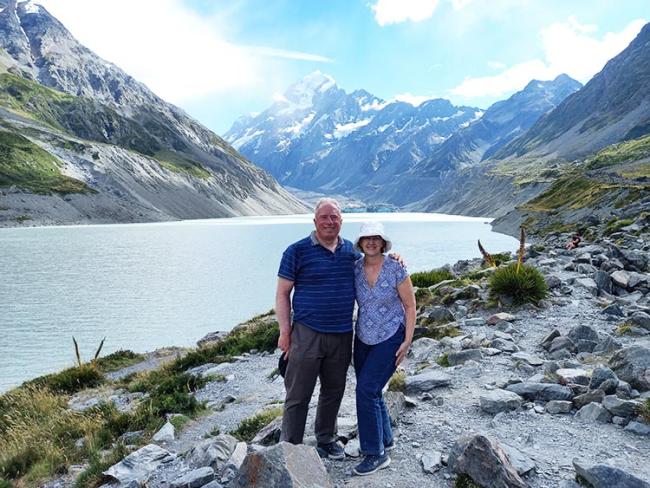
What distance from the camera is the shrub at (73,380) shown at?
18.6 meters

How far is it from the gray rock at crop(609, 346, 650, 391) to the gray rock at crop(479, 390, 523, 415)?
6.06 ft

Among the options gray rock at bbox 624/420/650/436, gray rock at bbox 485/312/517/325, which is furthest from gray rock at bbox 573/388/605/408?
gray rock at bbox 485/312/517/325

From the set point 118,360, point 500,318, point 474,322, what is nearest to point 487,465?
point 500,318

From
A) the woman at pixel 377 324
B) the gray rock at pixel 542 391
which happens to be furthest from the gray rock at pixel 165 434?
the gray rock at pixel 542 391

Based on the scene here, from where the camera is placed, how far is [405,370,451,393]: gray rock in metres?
9.87

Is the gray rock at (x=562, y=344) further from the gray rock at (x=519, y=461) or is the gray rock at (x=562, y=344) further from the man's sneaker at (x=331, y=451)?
the man's sneaker at (x=331, y=451)

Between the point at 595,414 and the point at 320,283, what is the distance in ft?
16.0

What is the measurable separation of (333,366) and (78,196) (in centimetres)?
17272

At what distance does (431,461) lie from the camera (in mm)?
6832

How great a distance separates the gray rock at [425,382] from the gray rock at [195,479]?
14.2 ft

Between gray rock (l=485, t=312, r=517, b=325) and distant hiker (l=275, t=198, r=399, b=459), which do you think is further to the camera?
gray rock (l=485, t=312, r=517, b=325)

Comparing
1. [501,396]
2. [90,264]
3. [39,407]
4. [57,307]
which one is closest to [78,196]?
[90,264]

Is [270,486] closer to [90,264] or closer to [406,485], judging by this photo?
[406,485]

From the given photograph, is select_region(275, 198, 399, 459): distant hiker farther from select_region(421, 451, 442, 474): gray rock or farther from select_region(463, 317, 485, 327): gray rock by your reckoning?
select_region(463, 317, 485, 327): gray rock
